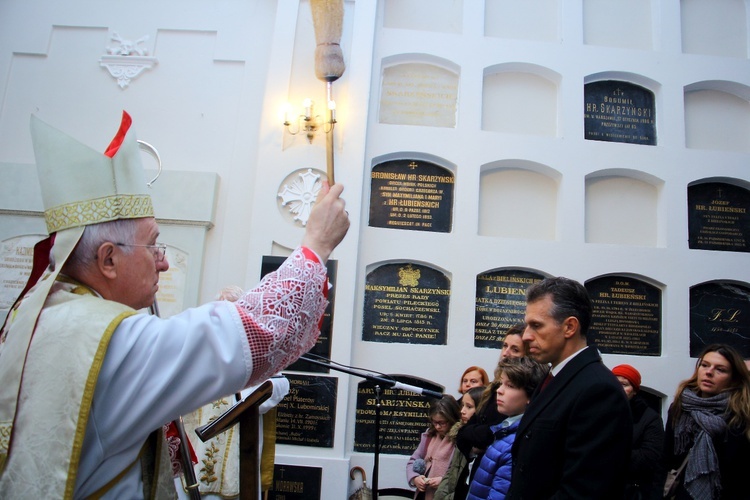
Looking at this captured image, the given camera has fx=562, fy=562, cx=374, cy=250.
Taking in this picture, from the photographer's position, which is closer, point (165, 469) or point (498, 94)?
point (165, 469)

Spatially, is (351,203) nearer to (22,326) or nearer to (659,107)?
(659,107)

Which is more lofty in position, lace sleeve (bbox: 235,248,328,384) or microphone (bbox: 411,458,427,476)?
lace sleeve (bbox: 235,248,328,384)

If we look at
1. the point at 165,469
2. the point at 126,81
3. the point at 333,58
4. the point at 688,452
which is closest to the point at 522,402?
the point at 688,452

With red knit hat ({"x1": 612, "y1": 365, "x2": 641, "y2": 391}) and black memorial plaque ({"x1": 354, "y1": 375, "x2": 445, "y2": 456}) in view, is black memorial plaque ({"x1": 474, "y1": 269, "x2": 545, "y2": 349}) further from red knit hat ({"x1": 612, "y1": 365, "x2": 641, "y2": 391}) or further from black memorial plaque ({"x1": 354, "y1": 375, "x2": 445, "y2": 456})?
red knit hat ({"x1": 612, "y1": 365, "x2": 641, "y2": 391})

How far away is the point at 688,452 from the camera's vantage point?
3291 mm

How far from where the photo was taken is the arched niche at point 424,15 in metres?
5.98

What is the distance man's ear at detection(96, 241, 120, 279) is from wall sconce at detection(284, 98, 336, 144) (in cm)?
400

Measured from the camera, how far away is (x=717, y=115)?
237 inches

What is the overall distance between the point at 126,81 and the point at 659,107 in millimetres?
5482

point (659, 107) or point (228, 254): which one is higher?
point (659, 107)

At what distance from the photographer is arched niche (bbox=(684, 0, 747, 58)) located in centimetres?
613

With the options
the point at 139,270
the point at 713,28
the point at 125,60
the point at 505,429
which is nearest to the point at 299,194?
the point at 125,60

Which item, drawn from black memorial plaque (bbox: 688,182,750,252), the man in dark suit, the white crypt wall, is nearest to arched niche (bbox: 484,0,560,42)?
the white crypt wall

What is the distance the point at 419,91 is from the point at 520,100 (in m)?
1.09
